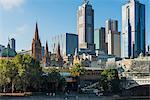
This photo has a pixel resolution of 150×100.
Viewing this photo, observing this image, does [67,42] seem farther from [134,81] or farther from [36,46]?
[134,81]

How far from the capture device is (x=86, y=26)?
61375 mm

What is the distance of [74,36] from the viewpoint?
6066 centimetres

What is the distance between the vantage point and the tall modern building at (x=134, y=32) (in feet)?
178

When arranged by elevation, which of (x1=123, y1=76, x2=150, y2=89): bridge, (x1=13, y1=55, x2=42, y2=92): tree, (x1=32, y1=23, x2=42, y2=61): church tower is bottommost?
(x1=123, y1=76, x2=150, y2=89): bridge

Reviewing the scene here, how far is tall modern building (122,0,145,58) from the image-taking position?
54.4m

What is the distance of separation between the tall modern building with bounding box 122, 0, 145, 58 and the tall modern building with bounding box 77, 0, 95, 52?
5.86 metres

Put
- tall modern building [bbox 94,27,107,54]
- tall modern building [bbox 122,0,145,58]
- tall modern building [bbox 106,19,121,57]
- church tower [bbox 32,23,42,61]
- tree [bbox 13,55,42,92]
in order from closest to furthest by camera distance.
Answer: tree [bbox 13,55,42,92] < church tower [bbox 32,23,42,61] < tall modern building [bbox 122,0,145,58] < tall modern building [bbox 106,19,121,57] < tall modern building [bbox 94,27,107,54]

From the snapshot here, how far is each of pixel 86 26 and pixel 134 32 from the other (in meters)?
9.76

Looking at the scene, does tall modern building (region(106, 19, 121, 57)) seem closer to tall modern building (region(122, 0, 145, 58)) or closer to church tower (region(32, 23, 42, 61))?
tall modern building (region(122, 0, 145, 58))

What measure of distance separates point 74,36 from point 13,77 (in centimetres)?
4237

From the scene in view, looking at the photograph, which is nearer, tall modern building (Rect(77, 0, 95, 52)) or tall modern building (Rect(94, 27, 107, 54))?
tall modern building (Rect(77, 0, 95, 52))

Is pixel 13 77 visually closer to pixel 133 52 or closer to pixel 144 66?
pixel 144 66

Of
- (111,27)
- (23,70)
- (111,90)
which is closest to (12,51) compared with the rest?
(111,90)

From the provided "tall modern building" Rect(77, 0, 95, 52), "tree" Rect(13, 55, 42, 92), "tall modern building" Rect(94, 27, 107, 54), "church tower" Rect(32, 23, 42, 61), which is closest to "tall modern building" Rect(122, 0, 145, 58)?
"tall modern building" Rect(77, 0, 95, 52)
